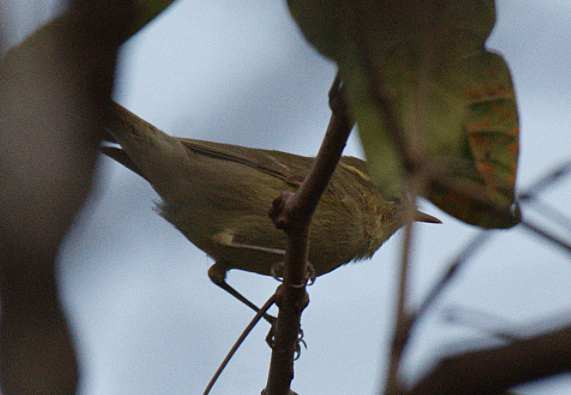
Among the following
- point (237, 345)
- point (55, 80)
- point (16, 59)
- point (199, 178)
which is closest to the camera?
point (55, 80)

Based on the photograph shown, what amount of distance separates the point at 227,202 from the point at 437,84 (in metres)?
2.94

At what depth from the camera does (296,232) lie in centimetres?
299

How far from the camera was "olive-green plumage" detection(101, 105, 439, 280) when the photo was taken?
15.2 ft

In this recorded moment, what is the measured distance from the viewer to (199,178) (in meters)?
4.80

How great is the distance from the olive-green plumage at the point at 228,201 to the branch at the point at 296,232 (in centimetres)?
120

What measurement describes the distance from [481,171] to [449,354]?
1.12 meters

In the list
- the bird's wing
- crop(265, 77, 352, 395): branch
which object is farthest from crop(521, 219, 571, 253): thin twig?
the bird's wing

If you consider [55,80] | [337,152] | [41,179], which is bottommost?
[41,179]

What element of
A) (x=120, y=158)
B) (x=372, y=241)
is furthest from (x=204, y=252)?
(x=372, y=241)

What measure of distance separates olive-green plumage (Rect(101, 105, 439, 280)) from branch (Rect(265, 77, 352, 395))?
3.95 ft

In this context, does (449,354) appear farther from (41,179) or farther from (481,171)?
(481,171)

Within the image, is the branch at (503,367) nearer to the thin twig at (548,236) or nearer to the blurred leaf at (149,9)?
the thin twig at (548,236)

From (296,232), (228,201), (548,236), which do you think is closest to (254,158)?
(228,201)

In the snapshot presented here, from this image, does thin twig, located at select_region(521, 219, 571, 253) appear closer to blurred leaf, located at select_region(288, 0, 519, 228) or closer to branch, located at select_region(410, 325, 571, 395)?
branch, located at select_region(410, 325, 571, 395)
